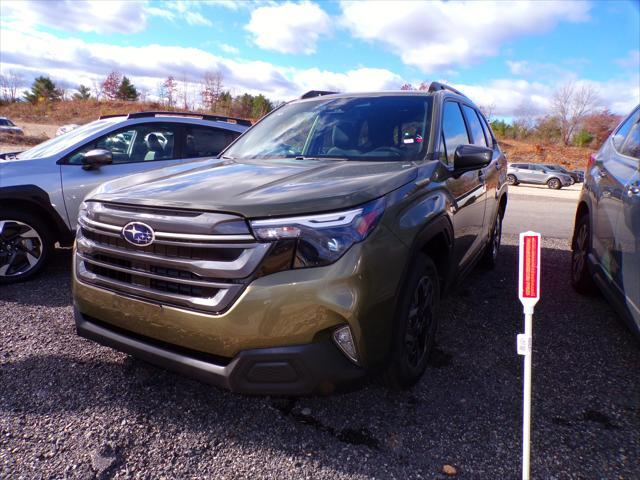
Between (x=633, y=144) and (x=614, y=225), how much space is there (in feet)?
2.44

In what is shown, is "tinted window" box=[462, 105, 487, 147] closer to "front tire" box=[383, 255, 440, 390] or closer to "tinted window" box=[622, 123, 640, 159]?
"tinted window" box=[622, 123, 640, 159]

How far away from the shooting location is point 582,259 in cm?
425

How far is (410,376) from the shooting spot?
2.47m

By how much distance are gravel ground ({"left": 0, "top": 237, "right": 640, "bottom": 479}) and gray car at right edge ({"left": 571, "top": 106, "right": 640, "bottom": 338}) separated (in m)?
0.56

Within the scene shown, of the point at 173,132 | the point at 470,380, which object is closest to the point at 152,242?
the point at 470,380

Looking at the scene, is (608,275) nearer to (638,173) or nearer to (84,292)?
(638,173)

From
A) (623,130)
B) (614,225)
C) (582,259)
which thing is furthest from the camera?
(582,259)

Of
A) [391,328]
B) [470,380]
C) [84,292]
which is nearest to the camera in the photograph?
[391,328]

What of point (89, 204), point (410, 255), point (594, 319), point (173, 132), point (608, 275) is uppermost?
point (173, 132)

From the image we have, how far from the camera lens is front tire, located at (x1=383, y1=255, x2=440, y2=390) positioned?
2.24 metres

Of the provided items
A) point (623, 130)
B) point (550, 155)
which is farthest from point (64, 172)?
point (550, 155)

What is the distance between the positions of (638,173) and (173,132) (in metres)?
4.54

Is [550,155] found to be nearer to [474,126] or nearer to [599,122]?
[599,122]

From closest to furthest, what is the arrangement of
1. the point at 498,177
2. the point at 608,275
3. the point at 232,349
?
the point at 232,349
the point at 608,275
the point at 498,177
